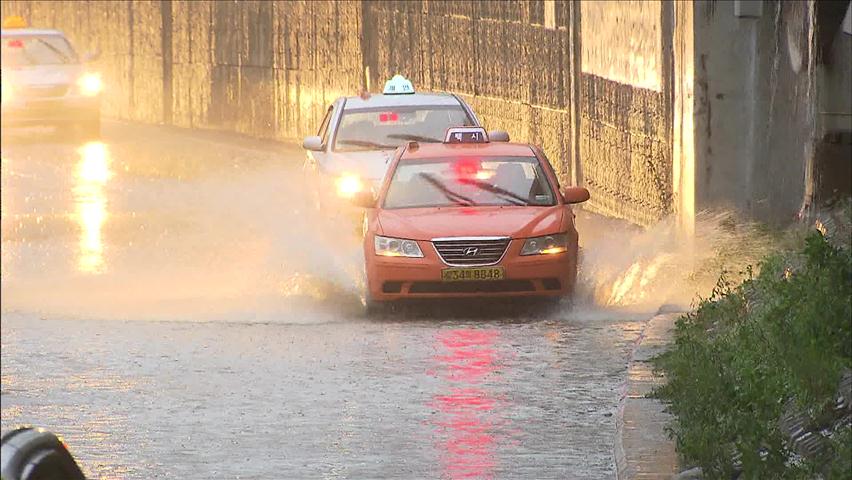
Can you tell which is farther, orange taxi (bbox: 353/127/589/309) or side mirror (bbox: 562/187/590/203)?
side mirror (bbox: 562/187/590/203)

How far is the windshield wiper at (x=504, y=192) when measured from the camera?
53.1 feet

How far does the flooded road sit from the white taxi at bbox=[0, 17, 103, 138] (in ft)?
35.5

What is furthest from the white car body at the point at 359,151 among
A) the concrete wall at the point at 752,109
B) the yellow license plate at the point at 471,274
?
the yellow license plate at the point at 471,274

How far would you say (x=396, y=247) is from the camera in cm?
1553

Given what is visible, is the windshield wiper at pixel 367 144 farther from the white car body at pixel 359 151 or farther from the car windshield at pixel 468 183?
the car windshield at pixel 468 183

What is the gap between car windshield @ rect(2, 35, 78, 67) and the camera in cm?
3541

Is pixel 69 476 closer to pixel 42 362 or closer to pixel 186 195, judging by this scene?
pixel 42 362

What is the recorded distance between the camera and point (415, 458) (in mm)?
9766

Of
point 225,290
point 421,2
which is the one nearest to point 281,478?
point 225,290

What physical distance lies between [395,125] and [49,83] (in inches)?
603

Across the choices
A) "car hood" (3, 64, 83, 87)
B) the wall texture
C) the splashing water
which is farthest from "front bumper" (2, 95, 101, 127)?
the splashing water

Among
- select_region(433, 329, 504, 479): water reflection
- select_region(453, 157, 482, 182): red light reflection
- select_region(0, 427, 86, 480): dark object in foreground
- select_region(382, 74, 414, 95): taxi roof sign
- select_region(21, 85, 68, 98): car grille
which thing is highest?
select_region(0, 427, 86, 480): dark object in foreground

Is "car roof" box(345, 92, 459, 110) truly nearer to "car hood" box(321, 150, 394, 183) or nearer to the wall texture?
"car hood" box(321, 150, 394, 183)

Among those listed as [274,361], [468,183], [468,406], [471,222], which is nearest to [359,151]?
[468,183]
